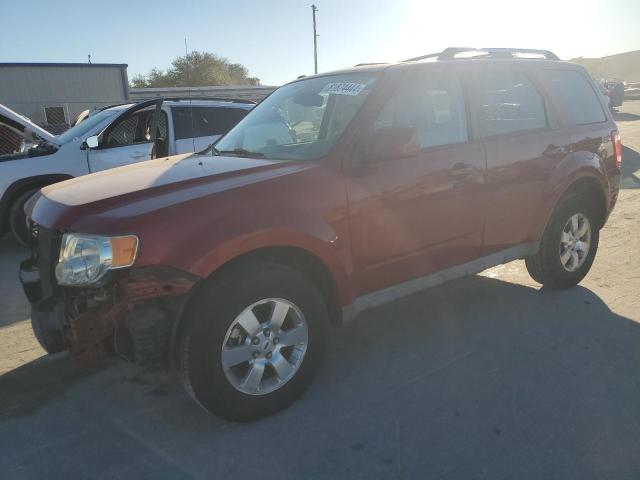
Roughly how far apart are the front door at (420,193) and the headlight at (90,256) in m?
1.21

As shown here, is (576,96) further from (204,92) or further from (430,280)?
(204,92)

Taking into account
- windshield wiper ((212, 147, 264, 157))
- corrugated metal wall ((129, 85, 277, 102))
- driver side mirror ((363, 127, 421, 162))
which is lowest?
windshield wiper ((212, 147, 264, 157))

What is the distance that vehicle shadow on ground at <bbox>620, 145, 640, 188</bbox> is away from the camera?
877 centimetres

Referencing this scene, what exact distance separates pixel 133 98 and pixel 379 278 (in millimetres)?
28313

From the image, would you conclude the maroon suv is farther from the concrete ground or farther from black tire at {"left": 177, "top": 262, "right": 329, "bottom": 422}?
the concrete ground

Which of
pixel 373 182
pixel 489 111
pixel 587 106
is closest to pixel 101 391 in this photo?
pixel 373 182

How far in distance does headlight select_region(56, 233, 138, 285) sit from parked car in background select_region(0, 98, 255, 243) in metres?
4.00

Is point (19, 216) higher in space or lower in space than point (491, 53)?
lower

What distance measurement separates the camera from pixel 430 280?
3412 millimetres

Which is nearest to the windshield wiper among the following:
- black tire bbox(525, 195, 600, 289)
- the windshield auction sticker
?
the windshield auction sticker

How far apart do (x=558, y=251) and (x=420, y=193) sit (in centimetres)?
174

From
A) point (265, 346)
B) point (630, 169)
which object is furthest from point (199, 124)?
point (630, 169)

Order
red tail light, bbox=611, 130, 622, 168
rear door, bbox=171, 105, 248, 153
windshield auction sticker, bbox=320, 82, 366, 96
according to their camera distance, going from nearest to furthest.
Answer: windshield auction sticker, bbox=320, 82, 366, 96 < red tail light, bbox=611, 130, 622, 168 < rear door, bbox=171, 105, 248, 153

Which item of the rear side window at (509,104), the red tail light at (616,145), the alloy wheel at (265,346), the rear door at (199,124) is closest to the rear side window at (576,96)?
the red tail light at (616,145)
